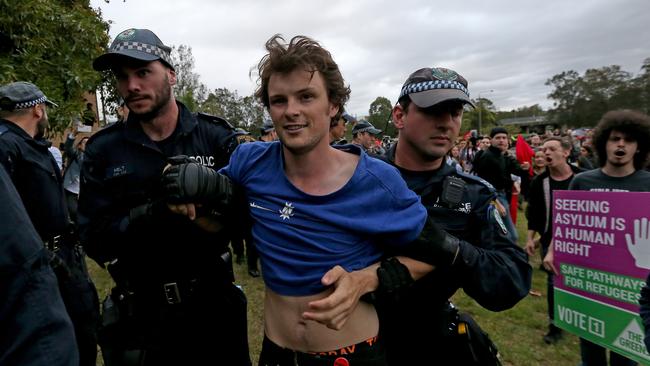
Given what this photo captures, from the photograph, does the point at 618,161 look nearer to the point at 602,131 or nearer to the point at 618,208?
the point at 602,131

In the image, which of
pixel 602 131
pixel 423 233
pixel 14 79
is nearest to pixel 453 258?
pixel 423 233

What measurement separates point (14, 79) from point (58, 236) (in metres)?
4.89

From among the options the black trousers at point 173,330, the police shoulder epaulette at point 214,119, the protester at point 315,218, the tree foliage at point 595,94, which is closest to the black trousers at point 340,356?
the protester at point 315,218

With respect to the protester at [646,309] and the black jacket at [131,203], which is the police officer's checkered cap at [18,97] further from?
the protester at [646,309]

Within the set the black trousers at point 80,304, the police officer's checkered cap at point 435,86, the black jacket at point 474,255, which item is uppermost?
the police officer's checkered cap at point 435,86

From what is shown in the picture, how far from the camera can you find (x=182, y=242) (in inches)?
85.4

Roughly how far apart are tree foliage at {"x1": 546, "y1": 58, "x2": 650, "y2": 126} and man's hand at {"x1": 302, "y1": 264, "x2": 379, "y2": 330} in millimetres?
57080

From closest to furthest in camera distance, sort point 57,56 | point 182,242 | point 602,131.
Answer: point 182,242
point 602,131
point 57,56

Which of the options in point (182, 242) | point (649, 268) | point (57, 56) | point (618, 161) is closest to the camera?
point (182, 242)

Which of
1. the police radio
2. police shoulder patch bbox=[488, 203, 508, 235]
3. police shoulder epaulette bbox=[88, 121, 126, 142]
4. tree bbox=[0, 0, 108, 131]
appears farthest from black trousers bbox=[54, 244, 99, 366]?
tree bbox=[0, 0, 108, 131]

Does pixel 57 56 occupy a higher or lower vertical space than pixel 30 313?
higher

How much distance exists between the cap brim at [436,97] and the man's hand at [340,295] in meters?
0.93

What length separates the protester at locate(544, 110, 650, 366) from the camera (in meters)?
3.15

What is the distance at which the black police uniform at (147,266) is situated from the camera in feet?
7.09
